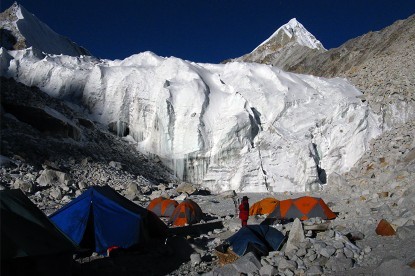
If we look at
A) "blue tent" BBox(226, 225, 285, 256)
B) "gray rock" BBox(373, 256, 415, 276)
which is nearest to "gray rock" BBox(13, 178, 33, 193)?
"blue tent" BBox(226, 225, 285, 256)

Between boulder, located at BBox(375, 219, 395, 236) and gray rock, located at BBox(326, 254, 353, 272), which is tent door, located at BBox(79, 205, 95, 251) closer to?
gray rock, located at BBox(326, 254, 353, 272)

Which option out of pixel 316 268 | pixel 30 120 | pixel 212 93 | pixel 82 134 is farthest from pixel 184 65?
pixel 316 268

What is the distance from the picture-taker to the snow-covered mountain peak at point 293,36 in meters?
79.8

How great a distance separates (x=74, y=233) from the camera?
9.60m

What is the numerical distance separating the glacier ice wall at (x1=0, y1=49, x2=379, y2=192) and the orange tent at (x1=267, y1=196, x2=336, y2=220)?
389 inches

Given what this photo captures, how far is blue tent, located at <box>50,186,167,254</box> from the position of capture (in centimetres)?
970

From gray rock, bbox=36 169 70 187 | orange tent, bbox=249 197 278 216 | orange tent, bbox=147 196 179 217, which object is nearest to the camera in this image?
orange tent, bbox=147 196 179 217

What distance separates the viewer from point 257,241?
31.1 ft

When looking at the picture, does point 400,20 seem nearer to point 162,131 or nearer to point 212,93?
point 212,93

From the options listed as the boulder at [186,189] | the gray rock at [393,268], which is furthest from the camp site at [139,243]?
the boulder at [186,189]

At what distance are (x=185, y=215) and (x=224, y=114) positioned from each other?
15022 millimetres

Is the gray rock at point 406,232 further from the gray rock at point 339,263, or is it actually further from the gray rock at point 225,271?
the gray rock at point 225,271

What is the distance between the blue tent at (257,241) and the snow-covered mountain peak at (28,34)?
42578mm

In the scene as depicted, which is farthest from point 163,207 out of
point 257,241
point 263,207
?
point 257,241
